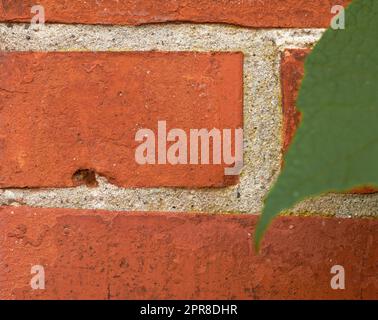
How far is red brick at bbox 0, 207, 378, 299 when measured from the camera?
39cm

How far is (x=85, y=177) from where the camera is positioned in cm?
39

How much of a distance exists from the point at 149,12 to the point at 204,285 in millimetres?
168

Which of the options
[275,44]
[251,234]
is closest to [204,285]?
[251,234]

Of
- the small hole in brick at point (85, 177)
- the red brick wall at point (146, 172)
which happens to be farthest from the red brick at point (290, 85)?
the small hole in brick at point (85, 177)

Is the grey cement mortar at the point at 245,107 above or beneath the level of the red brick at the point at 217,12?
beneath

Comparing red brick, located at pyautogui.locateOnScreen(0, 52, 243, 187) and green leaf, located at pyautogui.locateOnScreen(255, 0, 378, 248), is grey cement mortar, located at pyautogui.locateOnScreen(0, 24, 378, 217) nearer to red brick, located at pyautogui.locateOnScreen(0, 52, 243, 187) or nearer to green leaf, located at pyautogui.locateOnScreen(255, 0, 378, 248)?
red brick, located at pyautogui.locateOnScreen(0, 52, 243, 187)

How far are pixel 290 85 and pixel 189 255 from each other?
0.39 feet

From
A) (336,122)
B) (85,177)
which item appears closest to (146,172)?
(85,177)

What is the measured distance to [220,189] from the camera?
39 cm

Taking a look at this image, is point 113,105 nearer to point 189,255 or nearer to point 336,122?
point 189,255

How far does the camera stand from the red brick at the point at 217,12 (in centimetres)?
38

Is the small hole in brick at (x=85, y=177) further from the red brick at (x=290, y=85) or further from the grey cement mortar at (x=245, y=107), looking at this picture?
the red brick at (x=290, y=85)

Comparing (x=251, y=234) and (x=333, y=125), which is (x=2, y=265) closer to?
(x=251, y=234)

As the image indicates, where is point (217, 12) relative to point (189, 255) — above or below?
above
